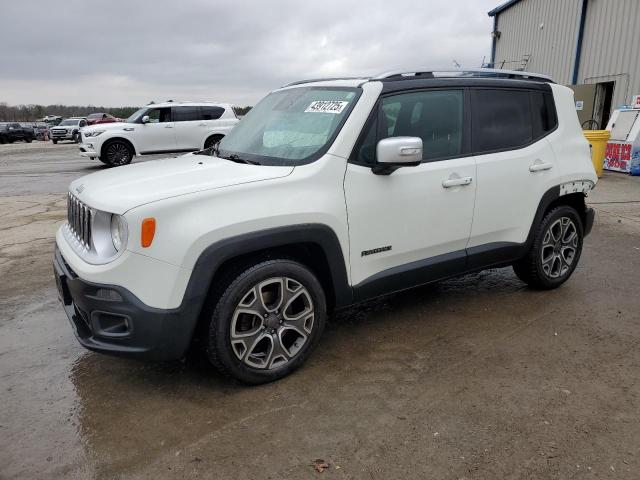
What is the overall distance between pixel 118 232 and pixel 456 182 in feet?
7.34

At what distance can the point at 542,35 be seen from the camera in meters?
18.0

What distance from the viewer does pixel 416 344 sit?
3586 mm

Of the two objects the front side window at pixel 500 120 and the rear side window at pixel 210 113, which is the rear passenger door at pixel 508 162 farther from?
the rear side window at pixel 210 113

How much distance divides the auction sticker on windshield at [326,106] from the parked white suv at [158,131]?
1203 cm

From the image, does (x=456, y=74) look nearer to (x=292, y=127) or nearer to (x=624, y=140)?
(x=292, y=127)

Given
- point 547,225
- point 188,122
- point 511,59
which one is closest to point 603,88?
point 511,59

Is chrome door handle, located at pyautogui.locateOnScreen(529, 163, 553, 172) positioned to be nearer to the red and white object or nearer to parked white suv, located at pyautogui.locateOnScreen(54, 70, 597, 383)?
parked white suv, located at pyautogui.locateOnScreen(54, 70, 597, 383)

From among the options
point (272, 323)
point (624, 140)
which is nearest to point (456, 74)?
point (272, 323)

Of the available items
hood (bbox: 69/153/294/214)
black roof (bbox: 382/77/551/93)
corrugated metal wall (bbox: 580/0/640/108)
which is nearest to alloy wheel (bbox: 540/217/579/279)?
black roof (bbox: 382/77/551/93)

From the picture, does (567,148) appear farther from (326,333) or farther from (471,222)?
(326,333)

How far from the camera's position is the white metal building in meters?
13.9

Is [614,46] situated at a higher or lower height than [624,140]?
higher

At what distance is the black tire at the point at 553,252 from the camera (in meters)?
4.30

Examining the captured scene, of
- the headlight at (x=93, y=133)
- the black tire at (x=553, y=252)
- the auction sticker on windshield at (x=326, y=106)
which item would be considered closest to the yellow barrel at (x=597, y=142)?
the black tire at (x=553, y=252)
